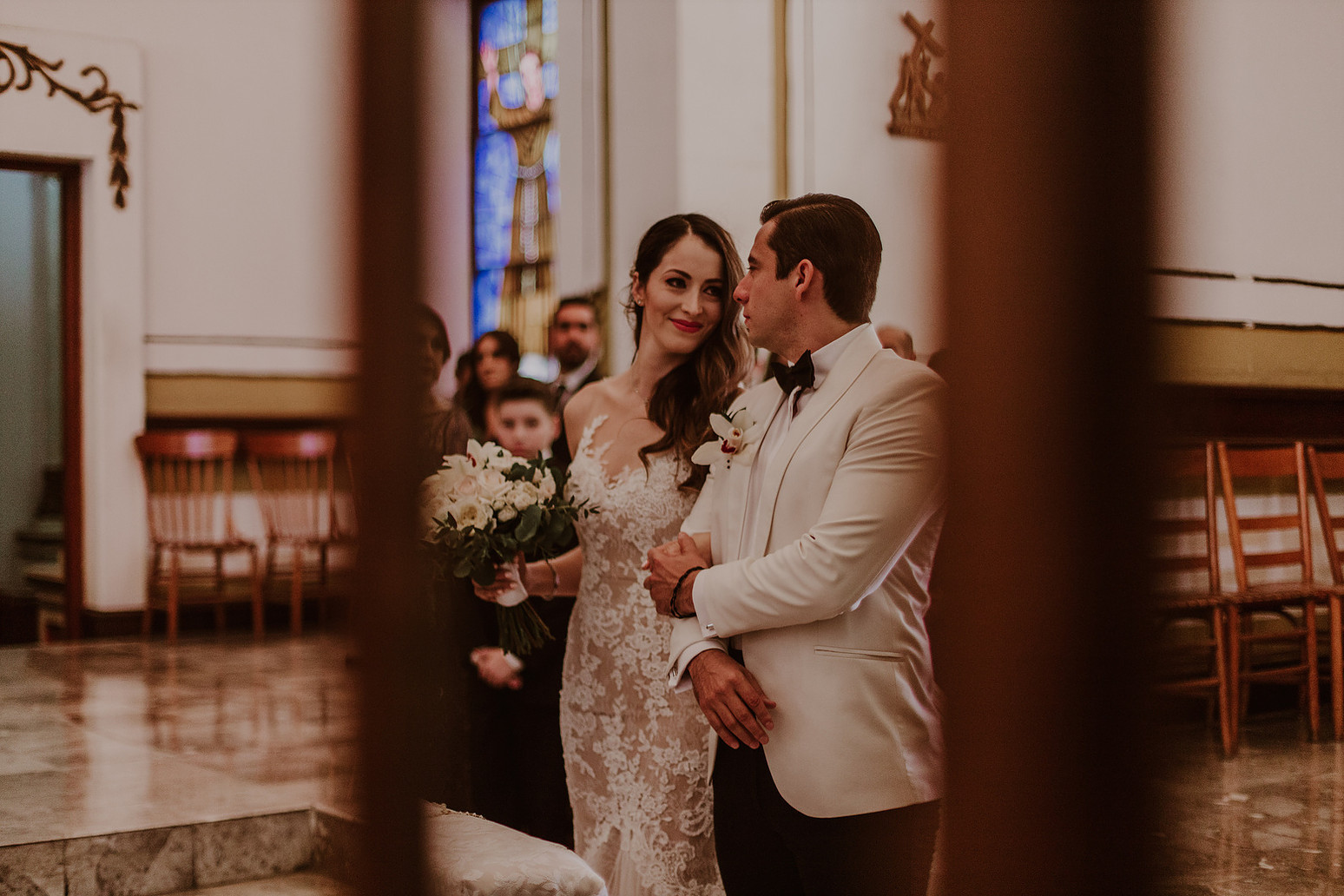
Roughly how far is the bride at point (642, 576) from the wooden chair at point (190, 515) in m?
5.49

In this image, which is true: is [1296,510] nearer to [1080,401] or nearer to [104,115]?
[1080,401]

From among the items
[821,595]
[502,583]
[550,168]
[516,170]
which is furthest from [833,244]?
[516,170]

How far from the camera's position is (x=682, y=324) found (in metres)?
2.30

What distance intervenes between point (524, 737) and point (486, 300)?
6435mm

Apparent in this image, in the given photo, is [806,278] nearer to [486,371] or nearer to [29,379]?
[486,371]

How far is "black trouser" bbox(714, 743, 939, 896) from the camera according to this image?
65.2 inches

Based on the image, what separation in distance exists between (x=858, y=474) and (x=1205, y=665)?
4067mm

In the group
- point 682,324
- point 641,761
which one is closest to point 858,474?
point 682,324

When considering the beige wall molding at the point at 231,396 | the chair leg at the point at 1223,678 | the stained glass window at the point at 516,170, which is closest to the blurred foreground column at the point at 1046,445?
the chair leg at the point at 1223,678

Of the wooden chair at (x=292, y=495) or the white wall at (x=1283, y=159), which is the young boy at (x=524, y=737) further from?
the wooden chair at (x=292, y=495)

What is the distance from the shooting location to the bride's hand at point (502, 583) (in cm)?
233

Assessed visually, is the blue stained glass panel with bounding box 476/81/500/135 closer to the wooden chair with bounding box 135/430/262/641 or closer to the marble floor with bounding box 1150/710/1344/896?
the wooden chair with bounding box 135/430/262/641

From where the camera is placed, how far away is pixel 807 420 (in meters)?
1.76

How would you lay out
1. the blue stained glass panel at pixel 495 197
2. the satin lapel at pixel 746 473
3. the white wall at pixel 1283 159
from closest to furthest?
the satin lapel at pixel 746 473
the white wall at pixel 1283 159
the blue stained glass panel at pixel 495 197
